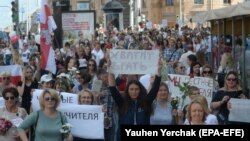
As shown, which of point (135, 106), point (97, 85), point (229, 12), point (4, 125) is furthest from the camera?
point (229, 12)

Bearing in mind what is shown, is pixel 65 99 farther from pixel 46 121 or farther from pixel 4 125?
pixel 46 121

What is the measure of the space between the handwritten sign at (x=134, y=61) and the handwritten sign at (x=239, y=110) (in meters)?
1.30

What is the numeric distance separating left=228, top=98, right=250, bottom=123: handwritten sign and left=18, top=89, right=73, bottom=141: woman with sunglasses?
7.30 ft

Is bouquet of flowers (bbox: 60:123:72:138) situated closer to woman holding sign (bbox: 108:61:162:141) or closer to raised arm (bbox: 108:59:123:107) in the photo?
woman holding sign (bbox: 108:61:162:141)

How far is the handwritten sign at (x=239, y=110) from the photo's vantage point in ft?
28.0

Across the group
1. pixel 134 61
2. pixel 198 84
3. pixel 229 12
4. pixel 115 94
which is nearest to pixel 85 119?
pixel 115 94

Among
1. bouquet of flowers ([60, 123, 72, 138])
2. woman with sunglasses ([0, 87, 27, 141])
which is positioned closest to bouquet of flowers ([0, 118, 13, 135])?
woman with sunglasses ([0, 87, 27, 141])

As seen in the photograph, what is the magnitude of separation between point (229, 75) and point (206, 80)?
1399 millimetres

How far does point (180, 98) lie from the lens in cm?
959

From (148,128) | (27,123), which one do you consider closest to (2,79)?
(27,123)

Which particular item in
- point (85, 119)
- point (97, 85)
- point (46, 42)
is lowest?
point (85, 119)

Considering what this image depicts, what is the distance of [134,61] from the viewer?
981cm

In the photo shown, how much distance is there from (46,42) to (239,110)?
5.72 meters

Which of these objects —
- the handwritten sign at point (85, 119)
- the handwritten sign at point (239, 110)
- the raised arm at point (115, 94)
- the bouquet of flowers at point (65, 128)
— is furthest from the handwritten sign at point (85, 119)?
the handwritten sign at point (239, 110)
